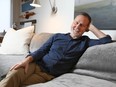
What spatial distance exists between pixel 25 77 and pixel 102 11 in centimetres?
115

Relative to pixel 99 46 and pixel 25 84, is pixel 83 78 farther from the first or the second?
pixel 25 84

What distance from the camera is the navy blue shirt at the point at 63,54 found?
6.20ft

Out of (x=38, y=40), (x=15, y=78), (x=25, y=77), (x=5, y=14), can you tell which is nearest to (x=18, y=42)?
(x=38, y=40)

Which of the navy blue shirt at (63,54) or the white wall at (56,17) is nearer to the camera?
the navy blue shirt at (63,54)

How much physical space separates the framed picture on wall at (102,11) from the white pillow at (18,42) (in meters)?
0.82

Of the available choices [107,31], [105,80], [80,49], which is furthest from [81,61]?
[107,31]

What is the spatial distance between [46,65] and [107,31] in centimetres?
81

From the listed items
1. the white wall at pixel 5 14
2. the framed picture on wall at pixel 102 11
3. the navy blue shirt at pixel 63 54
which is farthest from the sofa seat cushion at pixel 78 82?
the white wall at pixel 5 14

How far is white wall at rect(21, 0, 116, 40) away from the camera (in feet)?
9.23

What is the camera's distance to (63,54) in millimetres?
1910

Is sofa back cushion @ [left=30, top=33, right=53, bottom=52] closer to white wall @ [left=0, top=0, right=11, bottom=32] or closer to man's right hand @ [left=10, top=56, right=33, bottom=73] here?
man's right hand @ [left=10, top=56, right=33, bottom=73]

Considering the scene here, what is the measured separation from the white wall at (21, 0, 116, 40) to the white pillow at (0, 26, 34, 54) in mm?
415

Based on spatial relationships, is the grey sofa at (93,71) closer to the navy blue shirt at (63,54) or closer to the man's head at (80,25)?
the navy blue shirt at (63,54)

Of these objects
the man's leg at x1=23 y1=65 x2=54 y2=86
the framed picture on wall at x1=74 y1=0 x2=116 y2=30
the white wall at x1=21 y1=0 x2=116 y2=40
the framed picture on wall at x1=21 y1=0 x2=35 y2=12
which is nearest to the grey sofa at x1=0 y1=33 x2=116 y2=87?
the man's leg at x1=23 y1=65 x2=54 y2=86
